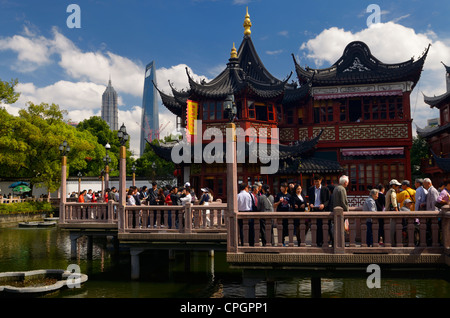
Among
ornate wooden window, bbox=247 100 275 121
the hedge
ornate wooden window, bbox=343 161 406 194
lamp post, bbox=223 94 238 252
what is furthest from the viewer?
the hedge

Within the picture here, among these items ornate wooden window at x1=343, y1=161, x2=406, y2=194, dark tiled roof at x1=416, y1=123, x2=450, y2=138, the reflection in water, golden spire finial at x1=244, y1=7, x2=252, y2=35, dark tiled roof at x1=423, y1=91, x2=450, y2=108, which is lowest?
the reflection in water

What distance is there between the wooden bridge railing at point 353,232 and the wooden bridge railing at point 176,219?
3.27 m

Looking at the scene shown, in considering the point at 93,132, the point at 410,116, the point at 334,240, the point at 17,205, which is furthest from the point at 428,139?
the point at 93,132

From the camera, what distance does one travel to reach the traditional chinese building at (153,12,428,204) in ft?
79.5

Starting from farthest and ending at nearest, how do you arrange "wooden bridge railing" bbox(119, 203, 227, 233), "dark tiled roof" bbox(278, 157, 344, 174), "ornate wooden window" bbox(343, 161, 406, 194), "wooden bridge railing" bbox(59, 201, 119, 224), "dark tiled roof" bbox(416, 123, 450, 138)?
"dark tiled roof" bbox(416, 123, 450, 138) < "ornate wooden window" bbox(343, 161, 406, 194) < "dark tiled roof" bbox(278, 157, 344, 174) < "wooden bridge railing" bbox(59, 201, 119, 224) < "wooden bridge railing" bbox(119, 203, 227, 233)

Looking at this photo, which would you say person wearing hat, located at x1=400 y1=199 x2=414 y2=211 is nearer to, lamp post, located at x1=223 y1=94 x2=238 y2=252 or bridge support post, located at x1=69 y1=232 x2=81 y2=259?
lamp post, located at x1=223 y1=94 x2=238 y2=252

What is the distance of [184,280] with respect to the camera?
13773 mm

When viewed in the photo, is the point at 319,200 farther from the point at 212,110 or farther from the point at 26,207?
the point at 26,207

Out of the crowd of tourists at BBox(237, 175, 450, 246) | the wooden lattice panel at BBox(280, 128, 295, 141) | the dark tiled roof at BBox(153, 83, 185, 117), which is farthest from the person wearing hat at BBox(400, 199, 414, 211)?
the dark tiled roof at BBox(153, 83, 185, 117)

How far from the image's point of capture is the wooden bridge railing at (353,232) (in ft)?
26.7

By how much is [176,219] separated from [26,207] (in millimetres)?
28570

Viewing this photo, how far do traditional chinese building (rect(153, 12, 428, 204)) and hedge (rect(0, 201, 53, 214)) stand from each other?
54.5ft

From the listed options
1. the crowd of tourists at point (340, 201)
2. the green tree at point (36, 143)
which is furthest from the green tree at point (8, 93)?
the crowd of tourists at point (340, 201)

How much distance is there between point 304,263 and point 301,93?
19427 millimetres
